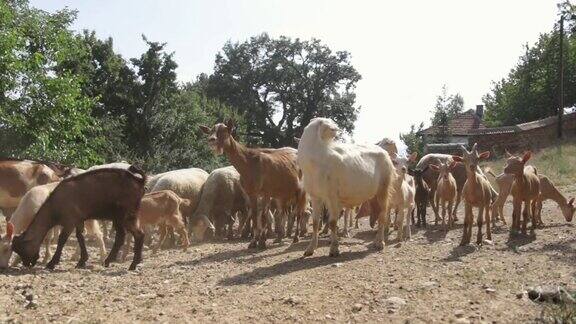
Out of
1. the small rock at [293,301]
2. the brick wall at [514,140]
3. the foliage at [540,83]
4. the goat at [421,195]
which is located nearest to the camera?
the small rock at [293,301]

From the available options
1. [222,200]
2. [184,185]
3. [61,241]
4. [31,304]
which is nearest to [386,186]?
[61,241]

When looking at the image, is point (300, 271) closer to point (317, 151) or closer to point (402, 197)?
point (317, 151)

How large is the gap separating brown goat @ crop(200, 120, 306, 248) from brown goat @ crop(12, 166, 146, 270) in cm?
232

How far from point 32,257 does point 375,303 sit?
18.9 feet

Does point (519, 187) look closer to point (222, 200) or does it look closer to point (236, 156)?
point (236, 156)

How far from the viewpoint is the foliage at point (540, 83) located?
4225 centimetres

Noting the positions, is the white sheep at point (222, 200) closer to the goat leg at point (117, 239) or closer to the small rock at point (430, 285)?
the goat leg at point (117, 239)

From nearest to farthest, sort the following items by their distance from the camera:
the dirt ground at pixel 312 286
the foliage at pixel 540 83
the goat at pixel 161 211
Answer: the dirt ground at pixel 312 286 → the goat at pixel 161 211 → the foliage at pixel 540 83

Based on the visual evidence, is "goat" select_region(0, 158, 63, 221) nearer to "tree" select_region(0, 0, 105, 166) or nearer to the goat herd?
the goat herd

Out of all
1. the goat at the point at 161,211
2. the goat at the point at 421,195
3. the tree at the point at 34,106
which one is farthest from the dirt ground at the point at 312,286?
the tree at the point at 34,106

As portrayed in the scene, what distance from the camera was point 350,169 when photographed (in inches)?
406

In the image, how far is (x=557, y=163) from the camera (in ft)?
91.6

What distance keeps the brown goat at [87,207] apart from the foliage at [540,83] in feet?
124

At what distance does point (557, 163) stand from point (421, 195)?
15.2m
